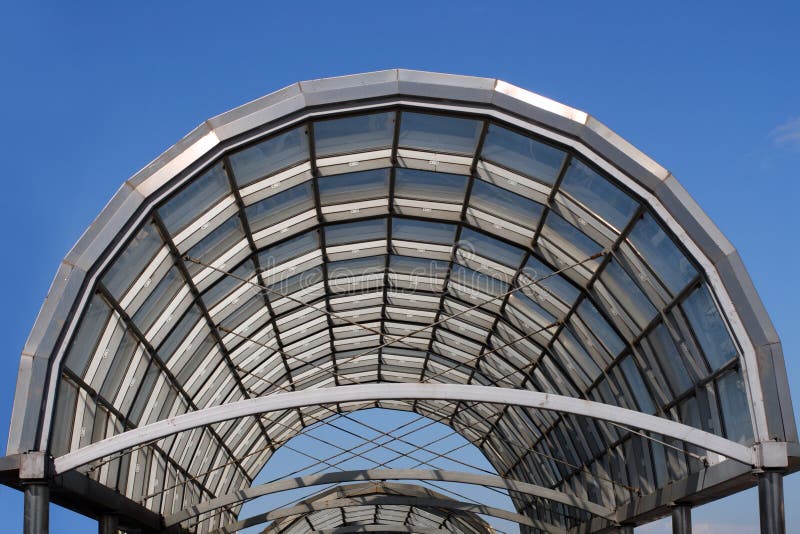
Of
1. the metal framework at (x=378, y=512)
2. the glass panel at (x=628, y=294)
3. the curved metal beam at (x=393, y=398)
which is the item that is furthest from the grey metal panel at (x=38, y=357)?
the metal framework at (x=378, y=512)

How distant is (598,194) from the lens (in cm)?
2417

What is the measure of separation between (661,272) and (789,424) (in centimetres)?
461

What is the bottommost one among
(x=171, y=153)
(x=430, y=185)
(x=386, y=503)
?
(x=386, y=503)

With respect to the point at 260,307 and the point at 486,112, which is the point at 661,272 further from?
the point at 260,307

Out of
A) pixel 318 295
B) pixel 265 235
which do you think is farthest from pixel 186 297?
pixel 318 295

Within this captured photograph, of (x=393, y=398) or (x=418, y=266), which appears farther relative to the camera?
(x=418, y=266)

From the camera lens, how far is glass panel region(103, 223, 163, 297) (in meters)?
23.3

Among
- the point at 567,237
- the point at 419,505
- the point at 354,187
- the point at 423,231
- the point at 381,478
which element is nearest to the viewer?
the point at 567,237

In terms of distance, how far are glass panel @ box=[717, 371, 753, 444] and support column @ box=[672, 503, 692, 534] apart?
442 centimetres

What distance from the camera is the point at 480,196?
27750 mm

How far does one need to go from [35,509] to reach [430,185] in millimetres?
12620

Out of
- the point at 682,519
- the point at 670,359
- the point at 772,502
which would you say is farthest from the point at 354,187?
the point at 772,502

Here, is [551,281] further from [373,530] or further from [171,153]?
[373,530]

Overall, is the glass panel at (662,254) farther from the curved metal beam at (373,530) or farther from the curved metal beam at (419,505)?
the curved metal beam at (373,530)
